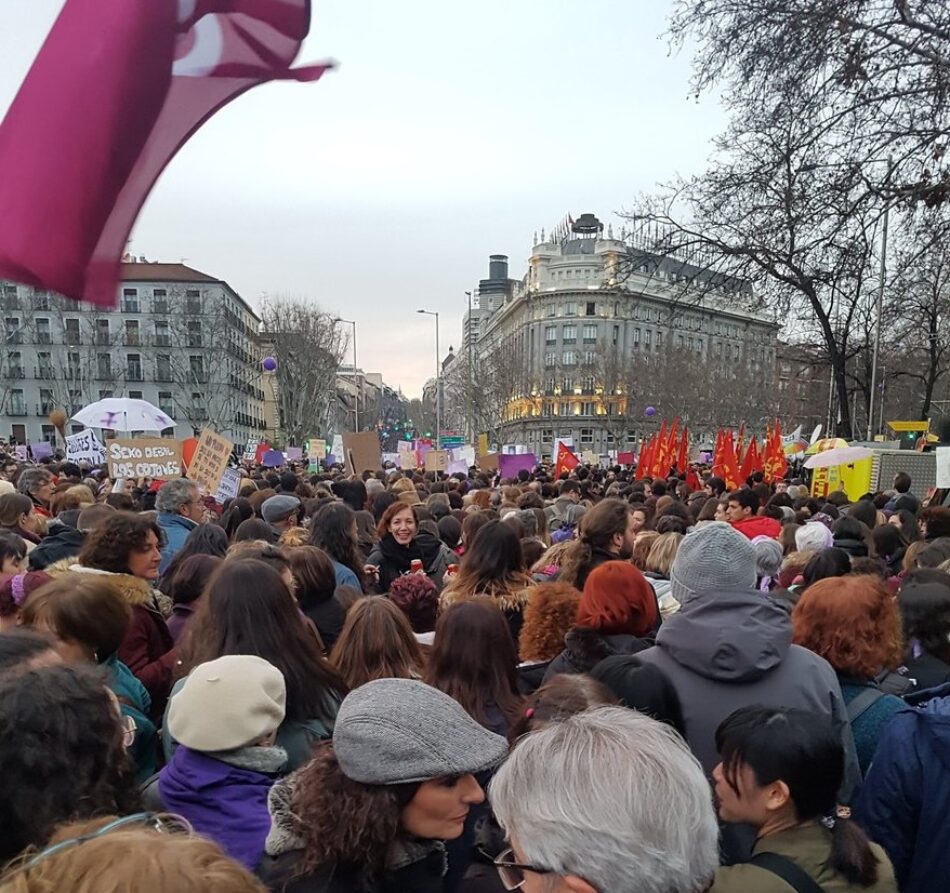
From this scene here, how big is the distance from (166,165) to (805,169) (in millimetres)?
7350

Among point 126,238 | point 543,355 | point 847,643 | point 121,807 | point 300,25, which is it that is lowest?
point 121,807

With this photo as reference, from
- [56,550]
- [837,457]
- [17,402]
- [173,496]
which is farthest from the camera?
[17,402]

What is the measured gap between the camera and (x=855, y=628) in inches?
106

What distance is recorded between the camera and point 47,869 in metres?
0.83

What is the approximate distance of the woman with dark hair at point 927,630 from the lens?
9.43 feet

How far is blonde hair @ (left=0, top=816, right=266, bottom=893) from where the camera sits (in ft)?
2.62

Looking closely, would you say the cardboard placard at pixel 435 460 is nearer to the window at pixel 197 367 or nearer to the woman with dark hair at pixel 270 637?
the woman with dark hair at pixel 270 637

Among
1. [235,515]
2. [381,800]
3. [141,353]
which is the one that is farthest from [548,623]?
[141,353]

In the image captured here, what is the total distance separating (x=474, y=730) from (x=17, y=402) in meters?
83.8

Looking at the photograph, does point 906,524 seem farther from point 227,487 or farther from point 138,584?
point 227,487

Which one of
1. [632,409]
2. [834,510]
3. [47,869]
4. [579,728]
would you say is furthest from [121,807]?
[632,409]

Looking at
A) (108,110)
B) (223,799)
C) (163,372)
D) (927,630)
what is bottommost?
(223,799)

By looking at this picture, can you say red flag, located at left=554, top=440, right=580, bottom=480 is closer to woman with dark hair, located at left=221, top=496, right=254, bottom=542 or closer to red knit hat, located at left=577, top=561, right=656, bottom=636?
woman with dark hair, located at left=221, top=496, right=254, bottom=542

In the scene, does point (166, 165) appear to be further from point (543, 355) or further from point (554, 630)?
point (543, 355)
